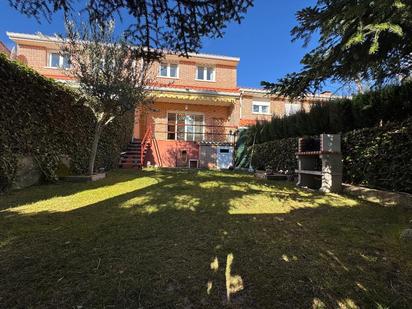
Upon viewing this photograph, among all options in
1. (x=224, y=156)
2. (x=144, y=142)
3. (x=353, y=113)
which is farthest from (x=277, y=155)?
(x=144, y=142)

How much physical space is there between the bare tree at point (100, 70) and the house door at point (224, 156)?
834 centimetres

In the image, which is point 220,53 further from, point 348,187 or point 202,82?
point 348,187

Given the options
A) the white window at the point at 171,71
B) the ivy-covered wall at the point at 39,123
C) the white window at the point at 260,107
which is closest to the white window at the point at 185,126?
the white window at the point at 171,71

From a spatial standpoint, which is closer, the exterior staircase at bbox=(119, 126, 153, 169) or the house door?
the exterior staircase at bbox=(119, 126, 153, 169)

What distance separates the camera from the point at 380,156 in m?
5.68

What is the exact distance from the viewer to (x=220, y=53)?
21.0m

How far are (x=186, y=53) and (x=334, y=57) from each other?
8.06ft

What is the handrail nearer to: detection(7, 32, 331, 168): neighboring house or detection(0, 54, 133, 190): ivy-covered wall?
detection(7, 32, 331, 168): neighboring house

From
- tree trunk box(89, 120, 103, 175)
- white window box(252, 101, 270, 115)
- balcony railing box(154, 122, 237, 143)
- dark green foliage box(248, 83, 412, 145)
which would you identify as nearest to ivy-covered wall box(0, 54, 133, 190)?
tree trunk box(89, 120, 103, 175)

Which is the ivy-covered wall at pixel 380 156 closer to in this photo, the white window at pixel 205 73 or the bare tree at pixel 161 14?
the bare tree at pixel 161 14

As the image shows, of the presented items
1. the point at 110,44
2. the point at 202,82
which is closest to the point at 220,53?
the point at 202,82

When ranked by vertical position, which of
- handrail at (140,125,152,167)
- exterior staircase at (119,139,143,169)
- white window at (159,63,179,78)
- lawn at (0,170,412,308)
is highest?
white window at (159,63,179,78)

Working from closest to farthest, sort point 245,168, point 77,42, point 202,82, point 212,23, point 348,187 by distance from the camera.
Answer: point 212,23
point 348,187
point 77,42
point 245,168
point 202,82

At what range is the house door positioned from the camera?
16.5m
